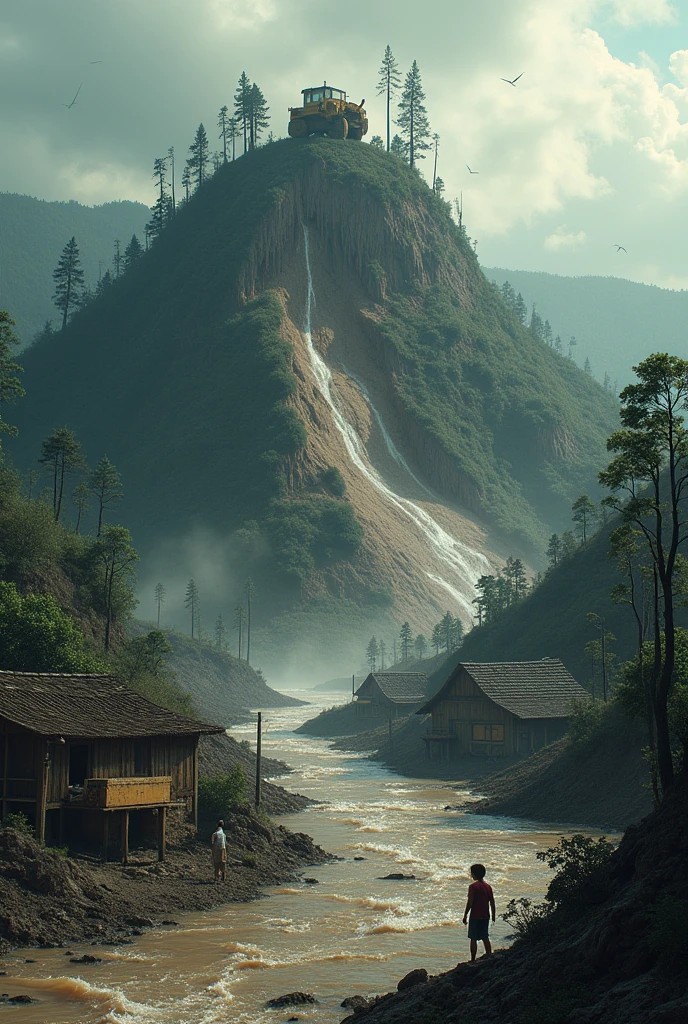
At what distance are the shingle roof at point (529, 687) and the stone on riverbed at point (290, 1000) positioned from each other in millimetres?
46375

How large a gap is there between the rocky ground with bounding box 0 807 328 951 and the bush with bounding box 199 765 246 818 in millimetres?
929

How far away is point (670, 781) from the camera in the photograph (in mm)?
24938

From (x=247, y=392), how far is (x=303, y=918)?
156 metres

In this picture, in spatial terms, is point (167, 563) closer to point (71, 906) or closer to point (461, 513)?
point (461, 513)

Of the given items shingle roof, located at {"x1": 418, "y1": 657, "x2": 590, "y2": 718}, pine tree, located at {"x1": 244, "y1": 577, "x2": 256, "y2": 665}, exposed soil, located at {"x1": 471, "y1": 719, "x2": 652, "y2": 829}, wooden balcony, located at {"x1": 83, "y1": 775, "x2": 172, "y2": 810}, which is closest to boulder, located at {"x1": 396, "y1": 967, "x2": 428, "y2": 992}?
wooden balcony, located at {"x1": 83, "y1": 775, "x2": 172, "y2": 810}

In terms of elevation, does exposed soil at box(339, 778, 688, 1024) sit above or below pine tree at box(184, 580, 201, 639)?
below

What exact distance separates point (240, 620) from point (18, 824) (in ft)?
429

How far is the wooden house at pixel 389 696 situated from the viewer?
10788 centimetres

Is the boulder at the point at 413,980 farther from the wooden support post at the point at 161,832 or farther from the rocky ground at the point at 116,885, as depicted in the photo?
the wooden support post at the point at 161,832

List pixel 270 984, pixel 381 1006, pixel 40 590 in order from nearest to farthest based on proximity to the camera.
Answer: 1. pixel 381 1006
2. pixel 270 984
3. pixel 40 590

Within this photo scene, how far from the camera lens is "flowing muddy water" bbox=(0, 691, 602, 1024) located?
→ 2623 cm

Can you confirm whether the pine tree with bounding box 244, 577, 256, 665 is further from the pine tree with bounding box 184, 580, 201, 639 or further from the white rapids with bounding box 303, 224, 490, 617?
the white rapids with bounding box 303, 224, 490, 617

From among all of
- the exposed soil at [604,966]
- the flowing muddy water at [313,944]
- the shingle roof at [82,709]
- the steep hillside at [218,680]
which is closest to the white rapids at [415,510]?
the steep hillside at [218,680]

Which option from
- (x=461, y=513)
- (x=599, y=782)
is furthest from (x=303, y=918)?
(x=461, y=513)
